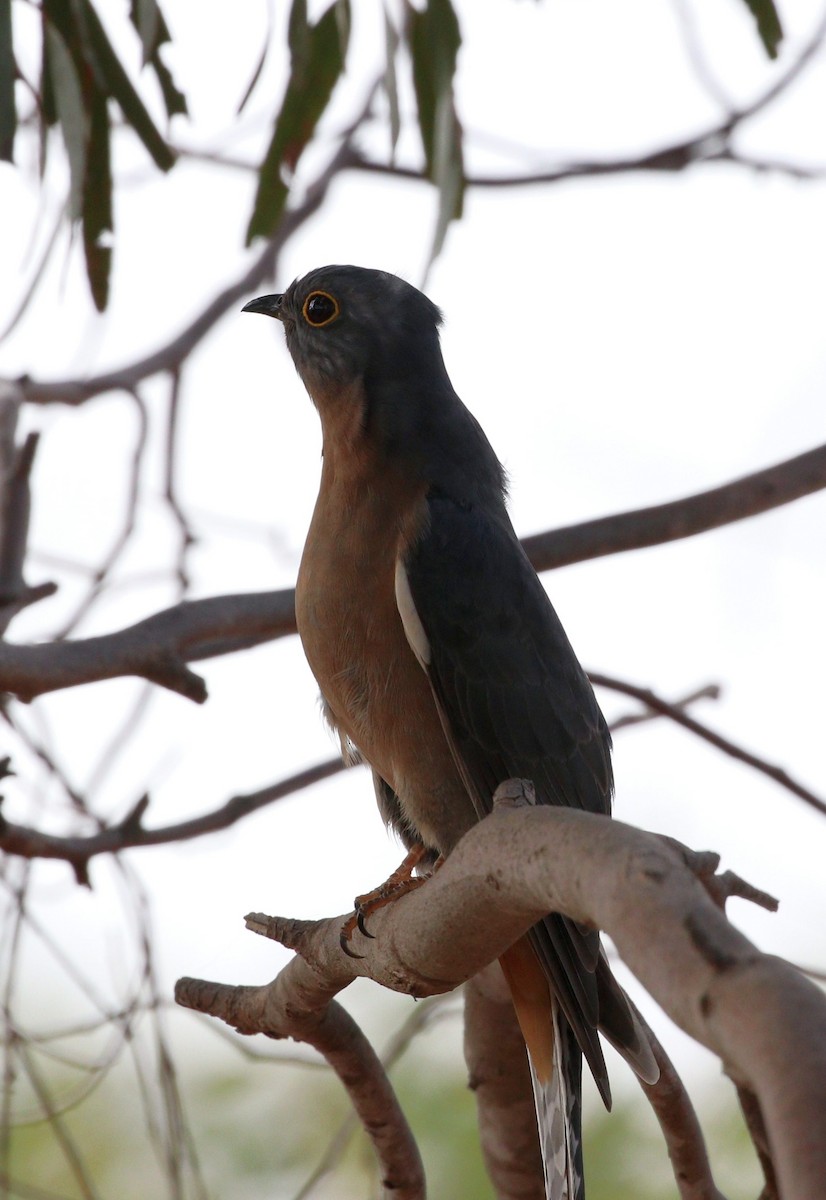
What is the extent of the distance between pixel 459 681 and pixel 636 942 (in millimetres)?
1784

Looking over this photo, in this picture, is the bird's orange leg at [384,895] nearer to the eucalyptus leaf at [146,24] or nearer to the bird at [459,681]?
the bird at [459,681]

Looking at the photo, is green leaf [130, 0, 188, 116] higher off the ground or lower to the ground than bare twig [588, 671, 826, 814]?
higher

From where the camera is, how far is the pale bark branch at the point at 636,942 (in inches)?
47.3

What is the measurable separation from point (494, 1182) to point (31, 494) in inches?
Result: 99.5

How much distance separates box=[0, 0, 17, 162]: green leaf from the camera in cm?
385

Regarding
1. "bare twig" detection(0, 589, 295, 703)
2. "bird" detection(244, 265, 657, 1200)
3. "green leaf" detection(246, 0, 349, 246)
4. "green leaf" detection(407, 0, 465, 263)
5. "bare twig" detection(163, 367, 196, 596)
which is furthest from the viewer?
"bare twig" detection(163, 367, 196, 596)

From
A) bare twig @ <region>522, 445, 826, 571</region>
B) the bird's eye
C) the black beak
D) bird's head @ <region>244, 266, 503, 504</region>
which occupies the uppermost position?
the black beak

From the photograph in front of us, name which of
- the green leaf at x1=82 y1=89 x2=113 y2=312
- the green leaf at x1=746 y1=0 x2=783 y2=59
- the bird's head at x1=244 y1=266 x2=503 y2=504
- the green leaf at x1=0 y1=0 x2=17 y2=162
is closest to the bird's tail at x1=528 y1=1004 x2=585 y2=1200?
the bird's head at x1=244 y1=266 x2=503 y2=504

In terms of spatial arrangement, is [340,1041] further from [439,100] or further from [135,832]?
[439,100]

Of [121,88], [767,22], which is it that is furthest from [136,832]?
[767,22]

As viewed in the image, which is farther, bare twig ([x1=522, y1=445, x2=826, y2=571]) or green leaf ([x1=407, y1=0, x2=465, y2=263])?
green leaf ([x1=407, y1=0, x2=465, y2=263])

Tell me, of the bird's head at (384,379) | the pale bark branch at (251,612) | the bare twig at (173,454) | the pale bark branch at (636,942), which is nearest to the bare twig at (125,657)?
the pale bark branch at (251,612)

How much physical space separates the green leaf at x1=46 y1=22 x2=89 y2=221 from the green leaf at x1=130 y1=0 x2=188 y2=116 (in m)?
0.25

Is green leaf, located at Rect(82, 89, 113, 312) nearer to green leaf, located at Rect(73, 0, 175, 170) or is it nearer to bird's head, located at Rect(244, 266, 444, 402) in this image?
green leaf, located at Rect(73, 0, 175, 170)
